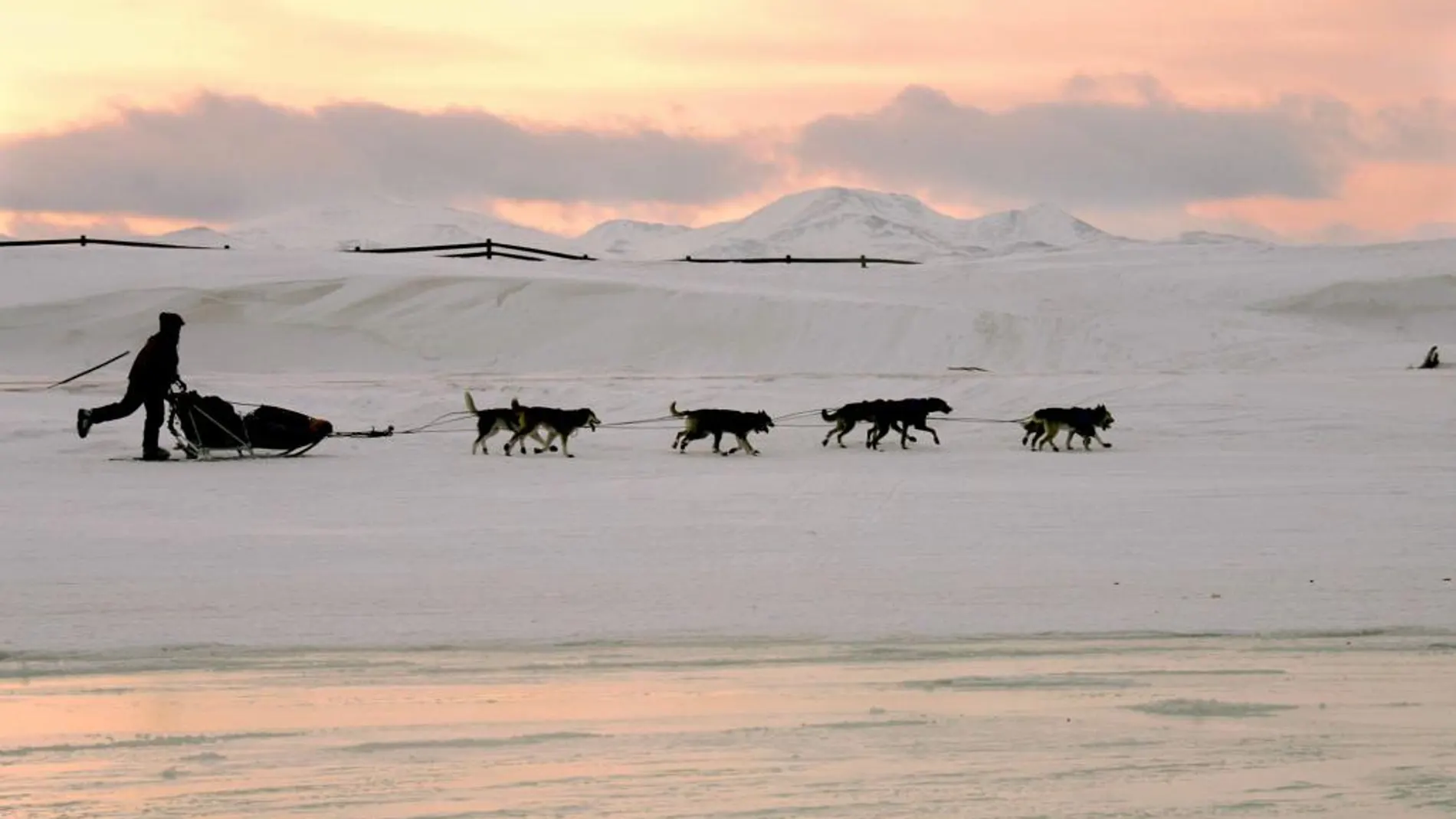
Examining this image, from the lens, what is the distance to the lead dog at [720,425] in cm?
1520

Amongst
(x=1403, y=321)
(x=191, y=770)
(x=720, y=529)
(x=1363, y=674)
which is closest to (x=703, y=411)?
(x=720, y=529)

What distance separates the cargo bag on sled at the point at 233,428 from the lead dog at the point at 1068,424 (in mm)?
5901

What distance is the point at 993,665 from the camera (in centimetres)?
713

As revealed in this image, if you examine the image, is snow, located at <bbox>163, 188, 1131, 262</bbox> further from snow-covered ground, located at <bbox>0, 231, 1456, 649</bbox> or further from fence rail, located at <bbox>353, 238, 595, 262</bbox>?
snow-covered ground, located at <bbox>0, 231, 1456, 649</bbox>

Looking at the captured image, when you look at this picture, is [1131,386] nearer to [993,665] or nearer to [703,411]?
[703,411]

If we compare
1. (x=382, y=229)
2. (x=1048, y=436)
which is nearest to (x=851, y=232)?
(x=382, y=229)

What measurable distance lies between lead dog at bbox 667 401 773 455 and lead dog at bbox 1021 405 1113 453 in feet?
7.44

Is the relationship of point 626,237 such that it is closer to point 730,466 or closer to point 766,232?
point 766,232

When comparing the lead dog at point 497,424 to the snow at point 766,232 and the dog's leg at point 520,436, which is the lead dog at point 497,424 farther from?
the snow at point 766,232

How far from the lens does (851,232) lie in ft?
186

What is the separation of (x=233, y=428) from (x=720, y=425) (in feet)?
12.8

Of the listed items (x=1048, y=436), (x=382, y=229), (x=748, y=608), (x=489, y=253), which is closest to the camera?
(x=748, y=608)

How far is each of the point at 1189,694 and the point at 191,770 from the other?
135 inches

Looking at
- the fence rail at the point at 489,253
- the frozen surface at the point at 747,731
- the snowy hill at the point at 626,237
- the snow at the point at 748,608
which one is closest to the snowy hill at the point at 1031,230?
the snowy hill at the point at 626,237
